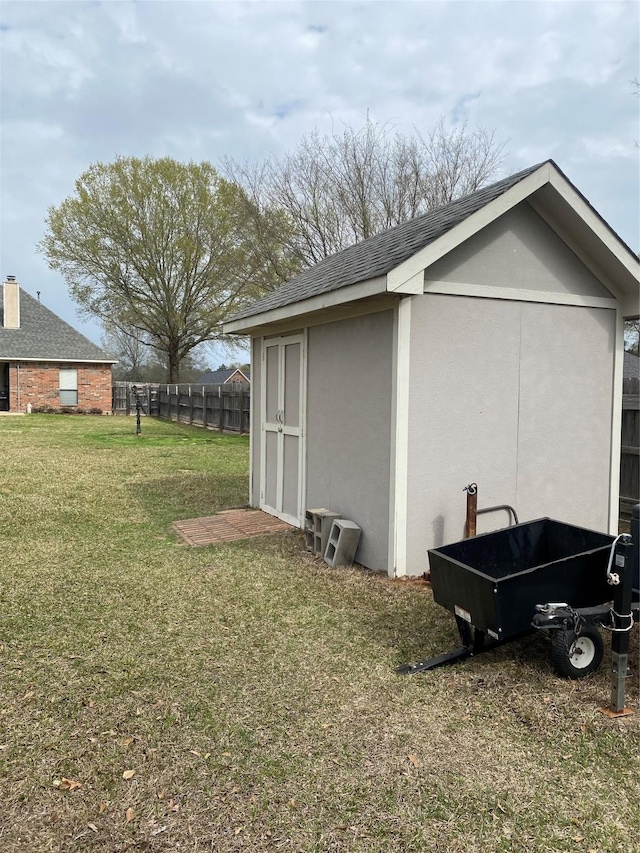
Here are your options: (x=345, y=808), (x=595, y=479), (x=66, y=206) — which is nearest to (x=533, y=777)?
(x=345, y=808)

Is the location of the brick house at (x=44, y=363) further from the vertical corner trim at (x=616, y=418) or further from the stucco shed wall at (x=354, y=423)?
the vertical corner trim at (x=616, y=418)

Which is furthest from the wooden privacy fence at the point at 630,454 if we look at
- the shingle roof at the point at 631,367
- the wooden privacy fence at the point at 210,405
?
the wooden privacy fence at the point at 210,405

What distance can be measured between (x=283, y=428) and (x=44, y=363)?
2371cm

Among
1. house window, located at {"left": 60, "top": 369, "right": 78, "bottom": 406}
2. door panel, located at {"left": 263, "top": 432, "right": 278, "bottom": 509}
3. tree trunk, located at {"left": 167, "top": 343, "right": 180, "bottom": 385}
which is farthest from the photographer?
tree trunk, located at {"left": 167, "top": 343, "right": 180, "bottom": 385}

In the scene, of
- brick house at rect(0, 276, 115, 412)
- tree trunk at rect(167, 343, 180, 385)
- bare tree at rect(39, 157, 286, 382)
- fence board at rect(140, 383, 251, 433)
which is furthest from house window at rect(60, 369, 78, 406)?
tree trunk at rect(167, 343, 180, 385)

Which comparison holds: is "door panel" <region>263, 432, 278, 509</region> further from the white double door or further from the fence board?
the fence board

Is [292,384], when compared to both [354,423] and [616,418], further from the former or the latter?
[616,418]

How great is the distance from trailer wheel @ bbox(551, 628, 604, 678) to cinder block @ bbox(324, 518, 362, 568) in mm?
2441

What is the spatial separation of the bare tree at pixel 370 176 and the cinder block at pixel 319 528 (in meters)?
15.5

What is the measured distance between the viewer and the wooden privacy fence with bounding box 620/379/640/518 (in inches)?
301

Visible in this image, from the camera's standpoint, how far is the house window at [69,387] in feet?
91.5

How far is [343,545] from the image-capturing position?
18.5 ft

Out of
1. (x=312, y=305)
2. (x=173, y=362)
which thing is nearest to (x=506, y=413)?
(x=312, y=305)

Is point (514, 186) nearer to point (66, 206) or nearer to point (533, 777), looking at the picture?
point (533, 777)
